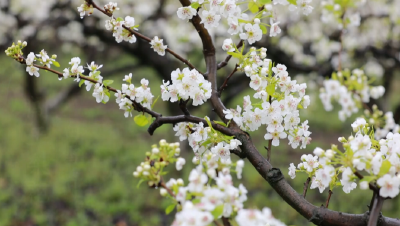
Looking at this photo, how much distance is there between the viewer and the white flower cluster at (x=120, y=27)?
123cm

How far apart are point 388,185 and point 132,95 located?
776 mm

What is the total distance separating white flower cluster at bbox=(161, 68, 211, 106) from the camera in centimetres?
108

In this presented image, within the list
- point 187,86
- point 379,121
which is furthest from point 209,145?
point 379,121

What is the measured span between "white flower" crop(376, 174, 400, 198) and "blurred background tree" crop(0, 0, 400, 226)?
2.24 metres

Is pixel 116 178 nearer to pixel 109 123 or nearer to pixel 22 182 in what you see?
pixel 22 182

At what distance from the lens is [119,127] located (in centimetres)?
869

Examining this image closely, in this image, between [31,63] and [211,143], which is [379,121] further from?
[31,63]

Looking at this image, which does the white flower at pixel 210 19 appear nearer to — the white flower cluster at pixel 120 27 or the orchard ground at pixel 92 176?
the white flower cluster at pixel 120 27

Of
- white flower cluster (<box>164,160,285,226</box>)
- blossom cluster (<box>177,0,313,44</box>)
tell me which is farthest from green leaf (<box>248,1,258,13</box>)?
white flower cluster (<box>164,160,285,226</box>)

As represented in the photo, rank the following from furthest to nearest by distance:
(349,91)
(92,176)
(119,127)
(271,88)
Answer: (119,127) < (92,176) < (349,91) < (271,88)

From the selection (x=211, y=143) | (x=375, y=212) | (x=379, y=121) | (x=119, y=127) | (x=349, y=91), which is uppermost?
(x=119, y=127)

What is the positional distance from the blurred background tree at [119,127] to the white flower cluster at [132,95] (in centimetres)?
216

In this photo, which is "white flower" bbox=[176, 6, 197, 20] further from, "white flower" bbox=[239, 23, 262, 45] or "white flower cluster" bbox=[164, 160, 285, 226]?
"white flower cluster" bbox=[164, 160, 285, 226]

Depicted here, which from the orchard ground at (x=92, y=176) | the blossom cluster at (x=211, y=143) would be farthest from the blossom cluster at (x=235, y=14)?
the orchard ground at (x=92, y=176)
